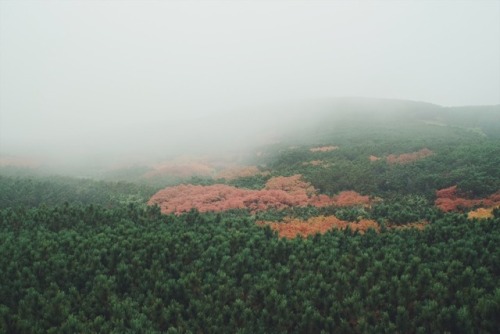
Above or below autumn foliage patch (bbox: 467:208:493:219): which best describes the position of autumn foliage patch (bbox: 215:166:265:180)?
below

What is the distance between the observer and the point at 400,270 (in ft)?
33.4

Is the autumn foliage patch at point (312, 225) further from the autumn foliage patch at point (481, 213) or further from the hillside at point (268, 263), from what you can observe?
the autumn foliage patch at point (481, 213)

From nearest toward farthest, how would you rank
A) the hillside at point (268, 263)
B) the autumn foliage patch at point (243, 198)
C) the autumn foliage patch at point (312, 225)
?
the hillside at point (268, 263) < the autumn foliage patch at point (312, 225) < the autumn foliage patch at point (243, 198)

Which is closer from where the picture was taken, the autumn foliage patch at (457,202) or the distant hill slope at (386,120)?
the autumn foliage patch at (457,202)

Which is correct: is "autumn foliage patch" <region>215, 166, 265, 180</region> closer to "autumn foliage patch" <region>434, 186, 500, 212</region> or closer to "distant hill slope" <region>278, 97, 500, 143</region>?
"distant hill slope" <region>278, 97, 500, 143</region>

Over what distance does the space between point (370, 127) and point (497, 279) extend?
40.2 metres

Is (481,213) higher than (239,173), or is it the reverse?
(481,213)

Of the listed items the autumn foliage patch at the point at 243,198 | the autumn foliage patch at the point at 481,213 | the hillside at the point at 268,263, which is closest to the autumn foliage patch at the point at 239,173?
the autumn foliage patch at the point at 243,198

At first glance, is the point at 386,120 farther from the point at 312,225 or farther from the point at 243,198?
the point at 312,225

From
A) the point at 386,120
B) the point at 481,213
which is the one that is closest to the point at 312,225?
the point at 481,213

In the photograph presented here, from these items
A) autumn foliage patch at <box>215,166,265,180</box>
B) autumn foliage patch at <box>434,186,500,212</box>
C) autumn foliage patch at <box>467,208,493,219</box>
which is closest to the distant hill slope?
autumn foliage patch at <box>215,166,265,180</box>

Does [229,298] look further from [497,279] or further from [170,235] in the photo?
[497,279]

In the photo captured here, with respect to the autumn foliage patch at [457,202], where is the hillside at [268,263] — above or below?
above

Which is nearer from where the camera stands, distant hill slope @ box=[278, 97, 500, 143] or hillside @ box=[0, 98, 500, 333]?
hillside @ box=[0, 98, 500, 333]
